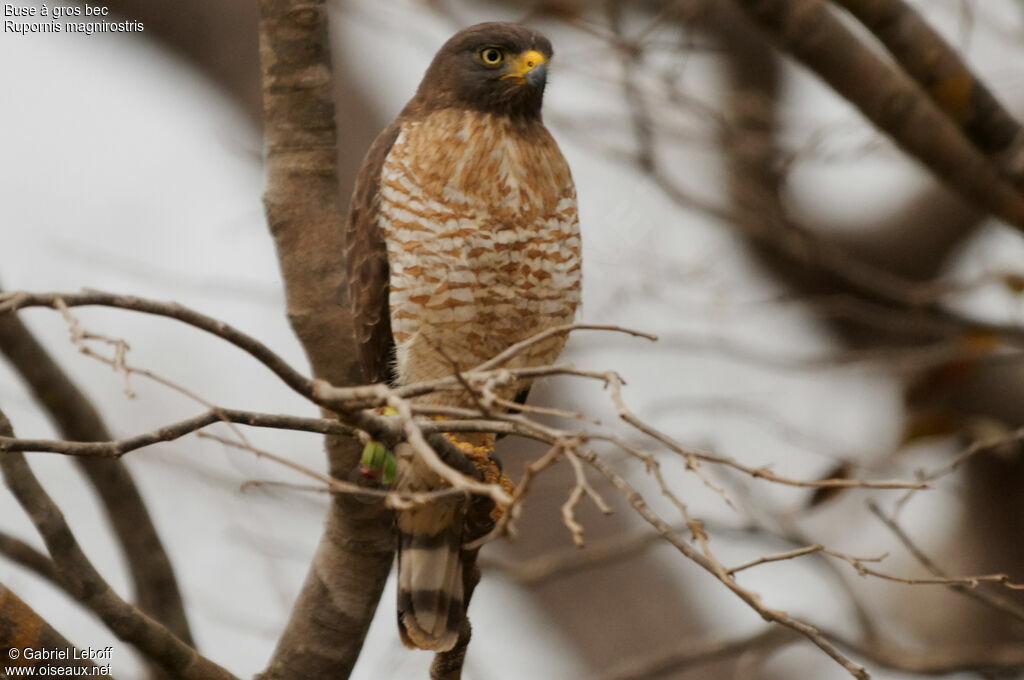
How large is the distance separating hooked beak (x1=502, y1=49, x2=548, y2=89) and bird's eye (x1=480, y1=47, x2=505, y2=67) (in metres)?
0.04

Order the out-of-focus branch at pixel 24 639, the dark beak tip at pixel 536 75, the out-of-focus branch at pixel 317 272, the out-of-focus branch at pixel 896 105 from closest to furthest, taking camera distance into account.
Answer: the out-of-focus branch at pixel 24 639 < the out-of-focus branch at pixel 317 272 < the dark beak tip at pixel 536 75 < the out-of-focus branch at pixel 896 105

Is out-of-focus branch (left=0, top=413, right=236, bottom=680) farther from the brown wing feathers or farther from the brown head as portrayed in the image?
the brown head

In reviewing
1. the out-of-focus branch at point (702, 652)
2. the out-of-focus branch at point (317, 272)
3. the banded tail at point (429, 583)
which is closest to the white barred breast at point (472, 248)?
the out-of-focus branch at point (317, 272)

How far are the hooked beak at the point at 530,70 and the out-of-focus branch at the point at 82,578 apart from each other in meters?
1.70

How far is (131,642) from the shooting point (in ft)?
7.54

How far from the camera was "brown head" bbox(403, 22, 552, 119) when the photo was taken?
328 centimetres

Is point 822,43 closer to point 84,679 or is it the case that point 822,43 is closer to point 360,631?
point 360,631

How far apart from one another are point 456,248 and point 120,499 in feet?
4.22

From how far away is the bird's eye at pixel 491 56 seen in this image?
10.9ft

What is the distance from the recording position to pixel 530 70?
3250mm

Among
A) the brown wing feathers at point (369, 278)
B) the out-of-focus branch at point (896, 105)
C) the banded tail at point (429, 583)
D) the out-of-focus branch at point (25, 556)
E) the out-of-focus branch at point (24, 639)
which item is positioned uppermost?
the out-of-focus branch at point (896, 105)

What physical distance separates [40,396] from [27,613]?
1.37 metres

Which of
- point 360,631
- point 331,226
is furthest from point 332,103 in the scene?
point 360,631

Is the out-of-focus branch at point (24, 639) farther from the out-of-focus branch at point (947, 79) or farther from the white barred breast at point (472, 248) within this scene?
the out-of-focus branch at point (947, 79)
